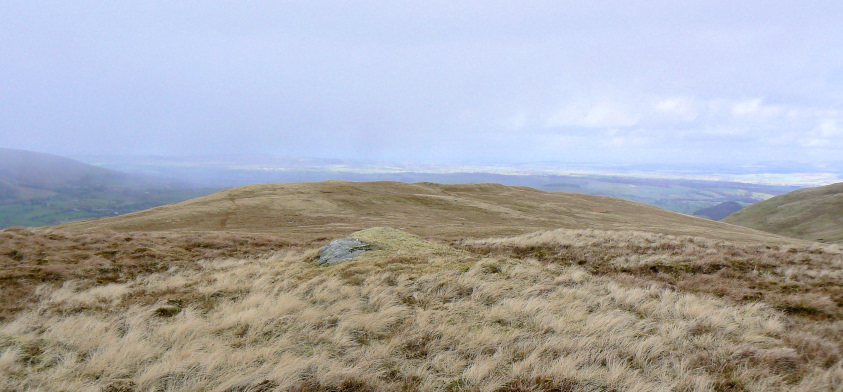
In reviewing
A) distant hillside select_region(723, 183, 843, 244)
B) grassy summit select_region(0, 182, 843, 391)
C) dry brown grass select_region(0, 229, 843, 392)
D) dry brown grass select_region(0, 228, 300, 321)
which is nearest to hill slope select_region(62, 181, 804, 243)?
dry brown grass select_region(0, 228, 300, 321)

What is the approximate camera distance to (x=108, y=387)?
4.30m

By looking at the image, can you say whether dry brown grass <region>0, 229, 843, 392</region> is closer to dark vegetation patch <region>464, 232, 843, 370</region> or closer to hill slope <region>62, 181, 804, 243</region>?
dark vegetation patch <region>464, 232, 843, 370</region>

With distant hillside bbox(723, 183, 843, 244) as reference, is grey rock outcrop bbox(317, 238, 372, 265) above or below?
above

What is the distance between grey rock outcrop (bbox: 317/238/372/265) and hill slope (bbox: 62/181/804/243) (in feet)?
50.7

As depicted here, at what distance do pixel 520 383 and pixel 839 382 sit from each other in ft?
16.4

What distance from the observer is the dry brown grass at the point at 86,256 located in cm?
986

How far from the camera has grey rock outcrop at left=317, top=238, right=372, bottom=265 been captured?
12.5 meters

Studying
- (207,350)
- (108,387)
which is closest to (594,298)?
(207,350)

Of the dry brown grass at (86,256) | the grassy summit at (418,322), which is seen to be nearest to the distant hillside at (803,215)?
the grassy summit at (418,322)

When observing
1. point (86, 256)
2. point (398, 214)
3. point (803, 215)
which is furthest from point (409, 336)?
point (803, 215)

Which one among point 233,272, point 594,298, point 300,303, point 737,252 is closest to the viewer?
point 300,303

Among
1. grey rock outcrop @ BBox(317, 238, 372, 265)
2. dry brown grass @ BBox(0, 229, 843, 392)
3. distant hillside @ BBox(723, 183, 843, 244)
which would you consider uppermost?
dry brown grass @ BBox(0, 229, 843, 392)

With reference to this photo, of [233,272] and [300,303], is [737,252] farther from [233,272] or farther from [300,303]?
[233,272]

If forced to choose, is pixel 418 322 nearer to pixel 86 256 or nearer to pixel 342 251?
pixel 342 251
